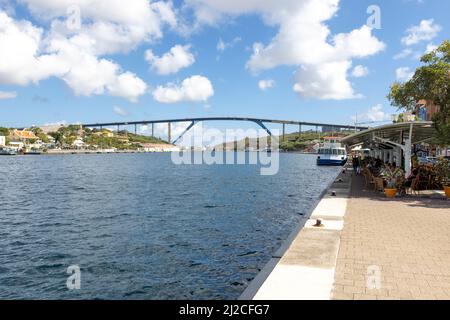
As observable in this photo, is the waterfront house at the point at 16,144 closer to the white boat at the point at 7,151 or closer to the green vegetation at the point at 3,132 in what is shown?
the green vegetation at the point at 3,132

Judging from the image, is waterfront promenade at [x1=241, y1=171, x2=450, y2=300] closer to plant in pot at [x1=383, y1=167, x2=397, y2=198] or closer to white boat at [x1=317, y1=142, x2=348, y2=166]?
plant in pot at [x1=383, y1=167, x2=397, y2=198]

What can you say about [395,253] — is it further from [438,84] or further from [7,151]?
[7,151]

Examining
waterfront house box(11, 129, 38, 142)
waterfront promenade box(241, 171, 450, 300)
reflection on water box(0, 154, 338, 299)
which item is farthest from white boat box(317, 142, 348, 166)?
waterfront house box(11, 129, 38, 142)

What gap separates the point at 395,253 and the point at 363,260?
40.1 inches

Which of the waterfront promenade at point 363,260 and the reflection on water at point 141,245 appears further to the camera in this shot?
the reflection on water at point 141,245

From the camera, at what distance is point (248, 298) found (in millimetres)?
6070

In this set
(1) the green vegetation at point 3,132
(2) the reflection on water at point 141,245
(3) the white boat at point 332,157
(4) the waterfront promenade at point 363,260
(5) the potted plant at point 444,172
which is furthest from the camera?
(1) the green vegetation at point 3,132

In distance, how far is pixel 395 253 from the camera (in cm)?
855

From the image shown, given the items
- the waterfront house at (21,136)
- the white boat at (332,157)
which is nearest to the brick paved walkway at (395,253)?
the white boat at (332,157)

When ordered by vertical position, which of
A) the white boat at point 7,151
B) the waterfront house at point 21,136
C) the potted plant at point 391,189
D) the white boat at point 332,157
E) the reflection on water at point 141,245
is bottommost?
the reflection on water at point 141,245

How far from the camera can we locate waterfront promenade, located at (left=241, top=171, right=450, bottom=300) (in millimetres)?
6238

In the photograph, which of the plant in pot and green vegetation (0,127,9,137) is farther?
green vegetation (0,127,9,137)

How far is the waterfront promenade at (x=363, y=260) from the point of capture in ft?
20.5
